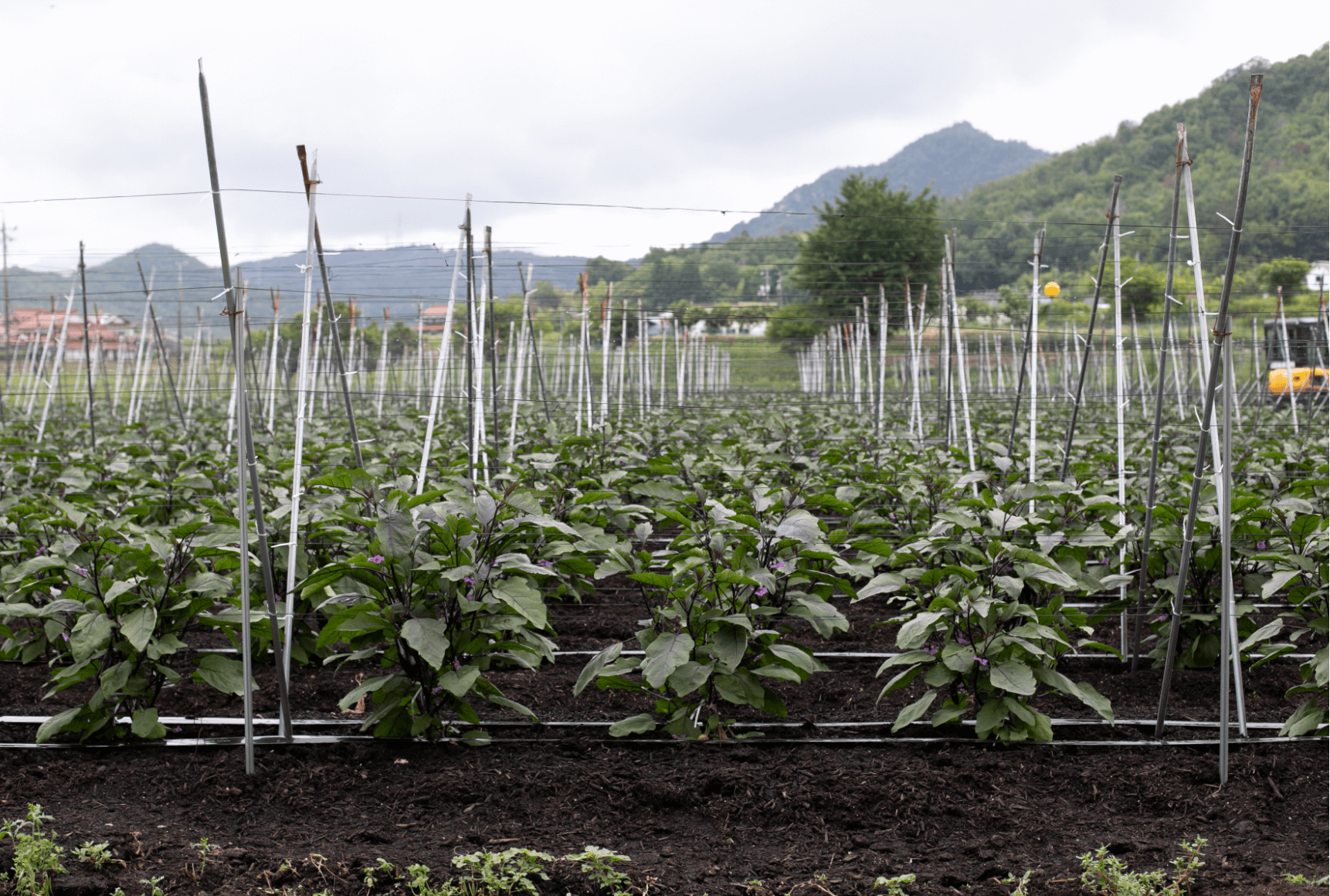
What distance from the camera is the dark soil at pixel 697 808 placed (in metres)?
2.52

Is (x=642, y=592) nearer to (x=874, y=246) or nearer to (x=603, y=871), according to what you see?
(x=603, y=871)

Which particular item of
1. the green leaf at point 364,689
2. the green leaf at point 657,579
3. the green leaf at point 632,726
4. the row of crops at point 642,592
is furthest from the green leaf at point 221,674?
the green leaf at point 657,579

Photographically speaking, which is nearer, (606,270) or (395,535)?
(395,535)

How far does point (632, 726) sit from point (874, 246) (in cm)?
3581

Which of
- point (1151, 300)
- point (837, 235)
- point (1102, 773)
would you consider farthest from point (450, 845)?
point (837, 235)

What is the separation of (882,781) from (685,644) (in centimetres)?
79

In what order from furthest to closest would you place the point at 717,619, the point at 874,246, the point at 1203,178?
the point at 1203,178 < the point at 874,246 < the point at 717,619

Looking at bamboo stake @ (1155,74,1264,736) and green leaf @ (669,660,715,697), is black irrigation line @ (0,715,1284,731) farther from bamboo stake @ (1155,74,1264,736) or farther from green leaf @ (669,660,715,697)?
green leaf @ (669,660,715,697)

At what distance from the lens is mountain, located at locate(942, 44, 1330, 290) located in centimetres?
4369

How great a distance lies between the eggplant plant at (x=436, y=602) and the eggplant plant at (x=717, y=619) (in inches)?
13.7

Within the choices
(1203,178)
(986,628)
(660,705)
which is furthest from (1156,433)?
(1203,178)

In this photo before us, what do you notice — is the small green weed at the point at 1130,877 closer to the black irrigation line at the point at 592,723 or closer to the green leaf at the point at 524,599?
the black irrigation line at the point at 592,723

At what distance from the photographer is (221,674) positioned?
3283mm

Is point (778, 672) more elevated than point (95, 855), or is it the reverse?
point (778, 672)
